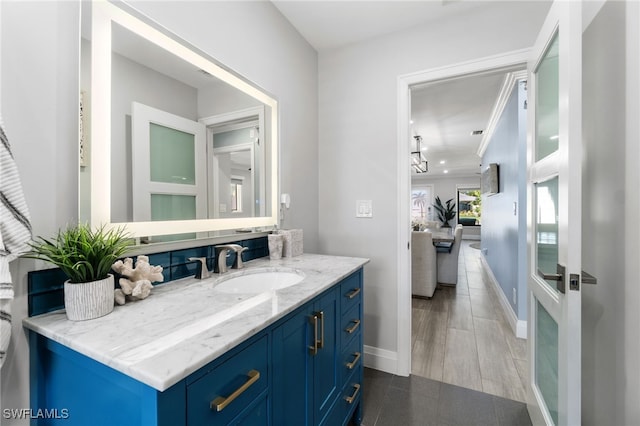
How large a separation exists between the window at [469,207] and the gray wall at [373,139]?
31.8 feet

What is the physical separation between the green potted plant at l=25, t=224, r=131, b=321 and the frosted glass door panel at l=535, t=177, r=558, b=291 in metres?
1.65

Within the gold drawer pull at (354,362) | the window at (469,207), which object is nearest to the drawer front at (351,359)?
the gold drawer pull at (354,362)

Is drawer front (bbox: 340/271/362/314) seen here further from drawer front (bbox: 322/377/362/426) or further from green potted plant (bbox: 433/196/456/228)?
green potted plant (bbox: 433/196/456/228)

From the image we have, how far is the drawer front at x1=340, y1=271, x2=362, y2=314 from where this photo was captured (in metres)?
1.36

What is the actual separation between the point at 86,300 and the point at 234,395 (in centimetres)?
48

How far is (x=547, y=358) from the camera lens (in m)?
1.35

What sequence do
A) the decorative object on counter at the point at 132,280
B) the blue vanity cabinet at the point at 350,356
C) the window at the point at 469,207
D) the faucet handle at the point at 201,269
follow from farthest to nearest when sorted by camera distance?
the window at the point at 469,207 → the blue vanity cabinet at the point at 350,356 → the faucet handle at the point at 201,269 → the decorative object on counter at the point at 132,280

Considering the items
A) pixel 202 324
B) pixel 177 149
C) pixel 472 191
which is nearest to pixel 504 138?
pixel 177 149

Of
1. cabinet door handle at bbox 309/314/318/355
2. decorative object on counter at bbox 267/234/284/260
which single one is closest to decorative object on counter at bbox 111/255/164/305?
cabinet door handle at bbox 309/314/318/355

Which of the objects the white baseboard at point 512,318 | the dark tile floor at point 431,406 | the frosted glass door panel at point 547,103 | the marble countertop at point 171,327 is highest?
the frosted glass door panel at point 547,103

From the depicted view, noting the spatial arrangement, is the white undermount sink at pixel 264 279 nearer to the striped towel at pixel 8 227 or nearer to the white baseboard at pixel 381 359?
the striped towel at pixel 8 227

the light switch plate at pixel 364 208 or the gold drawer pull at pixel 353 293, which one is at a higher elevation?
the light switch plate at pixel 364 208

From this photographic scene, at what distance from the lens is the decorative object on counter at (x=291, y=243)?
67.3 inches

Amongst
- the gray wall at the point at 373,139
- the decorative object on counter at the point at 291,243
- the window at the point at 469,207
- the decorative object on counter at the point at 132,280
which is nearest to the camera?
the decorative object on counter at the point at 132,280
